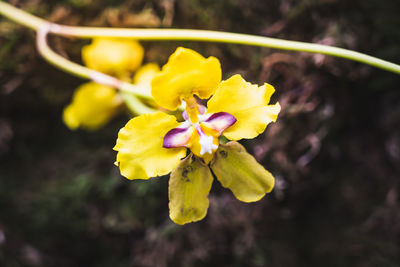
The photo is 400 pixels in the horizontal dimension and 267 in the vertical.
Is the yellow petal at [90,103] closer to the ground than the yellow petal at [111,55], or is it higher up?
closer to the ground

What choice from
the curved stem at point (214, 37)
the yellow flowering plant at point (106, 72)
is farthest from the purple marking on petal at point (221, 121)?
the yellow flowering plant at point (106, 72)

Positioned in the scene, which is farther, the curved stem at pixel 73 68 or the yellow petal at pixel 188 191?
the curved stem at pixel 73 68

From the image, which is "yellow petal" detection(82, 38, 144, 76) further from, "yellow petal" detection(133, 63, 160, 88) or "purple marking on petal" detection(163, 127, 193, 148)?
"purple marking on petal" detection(163, 127, 193, 148)

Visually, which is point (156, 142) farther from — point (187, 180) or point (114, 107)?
point (114, 107)

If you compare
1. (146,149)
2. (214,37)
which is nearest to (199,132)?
(146,149)

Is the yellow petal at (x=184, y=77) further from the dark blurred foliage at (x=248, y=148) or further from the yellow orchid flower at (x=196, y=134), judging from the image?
the dark blurred foliage at (x=248, y=148)

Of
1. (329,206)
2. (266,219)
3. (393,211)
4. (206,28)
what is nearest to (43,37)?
(206,28)
